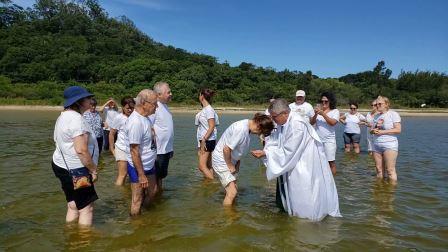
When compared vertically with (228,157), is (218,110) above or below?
below

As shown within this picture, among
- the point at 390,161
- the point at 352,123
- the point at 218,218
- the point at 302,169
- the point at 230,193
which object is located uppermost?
the point at 352,123

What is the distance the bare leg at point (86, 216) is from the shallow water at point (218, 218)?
170 millimetres

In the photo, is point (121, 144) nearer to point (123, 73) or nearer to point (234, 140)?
point (234, 140)

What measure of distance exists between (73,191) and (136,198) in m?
1.22

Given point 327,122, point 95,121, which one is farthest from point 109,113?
point 327,122

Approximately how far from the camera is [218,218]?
6555 mm

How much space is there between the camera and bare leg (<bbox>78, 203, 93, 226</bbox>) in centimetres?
538

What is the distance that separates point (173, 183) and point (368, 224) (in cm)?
441

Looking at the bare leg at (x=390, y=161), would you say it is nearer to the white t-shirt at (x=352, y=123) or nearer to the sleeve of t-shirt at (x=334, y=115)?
the sleeve of t-shirt at (x=334, y=115)

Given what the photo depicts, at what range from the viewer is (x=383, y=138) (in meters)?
8.70

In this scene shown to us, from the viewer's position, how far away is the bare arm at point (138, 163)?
572 cm

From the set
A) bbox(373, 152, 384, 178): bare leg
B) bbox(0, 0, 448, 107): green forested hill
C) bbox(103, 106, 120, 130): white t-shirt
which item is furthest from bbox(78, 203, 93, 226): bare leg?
bbox(0, 0, 448, 107): green forested hill

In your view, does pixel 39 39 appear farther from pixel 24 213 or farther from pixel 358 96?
pixel 24 213

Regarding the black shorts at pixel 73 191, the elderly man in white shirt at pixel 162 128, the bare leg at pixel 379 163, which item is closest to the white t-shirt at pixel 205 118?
the elderly man in white shirt at pixel 162 128
